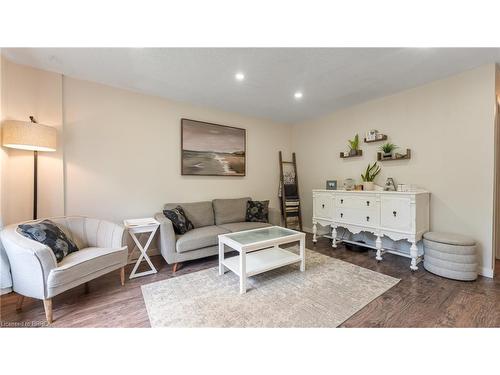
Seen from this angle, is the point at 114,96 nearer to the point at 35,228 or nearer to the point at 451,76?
the point at 35,228

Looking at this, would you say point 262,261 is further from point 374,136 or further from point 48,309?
point 374,136

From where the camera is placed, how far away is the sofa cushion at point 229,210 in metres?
3.35

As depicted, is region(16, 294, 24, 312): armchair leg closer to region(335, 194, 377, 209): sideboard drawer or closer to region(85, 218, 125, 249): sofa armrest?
region(85, 218, 125, 249): sofa armrest

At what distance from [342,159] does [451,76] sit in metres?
1.71

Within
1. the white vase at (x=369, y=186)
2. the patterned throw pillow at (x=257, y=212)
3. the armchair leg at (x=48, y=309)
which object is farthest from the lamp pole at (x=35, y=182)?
the white vase at (x=369, y=186)

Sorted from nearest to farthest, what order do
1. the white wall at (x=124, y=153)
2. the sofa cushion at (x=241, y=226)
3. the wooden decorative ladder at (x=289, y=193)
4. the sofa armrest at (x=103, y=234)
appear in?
the sofa armrest at (x=103, y=234)
the white wall at (x=124, y=153)
the sofa cushion at (x=241, y=226)
the wooden decorative ladder at (x=289, y=193)

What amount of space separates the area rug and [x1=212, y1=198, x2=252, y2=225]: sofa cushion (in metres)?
0.96

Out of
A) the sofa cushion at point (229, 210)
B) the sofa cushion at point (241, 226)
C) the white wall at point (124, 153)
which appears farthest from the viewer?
the sofa cushion at point (229, 210)

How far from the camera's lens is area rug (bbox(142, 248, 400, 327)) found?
1583mm

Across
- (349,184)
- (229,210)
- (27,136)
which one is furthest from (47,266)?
(349,184)

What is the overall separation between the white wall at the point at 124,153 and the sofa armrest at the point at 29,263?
3.38 feet

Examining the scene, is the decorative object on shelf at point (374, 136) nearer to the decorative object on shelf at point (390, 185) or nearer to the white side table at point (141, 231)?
the decorative object on shelf at point (390, 185)

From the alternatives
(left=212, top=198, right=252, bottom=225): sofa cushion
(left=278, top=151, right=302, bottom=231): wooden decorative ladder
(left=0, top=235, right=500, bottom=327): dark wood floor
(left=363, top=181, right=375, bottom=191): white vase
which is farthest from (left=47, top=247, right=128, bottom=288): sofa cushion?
(left=363, top=181, right=375, bottom=191): white vase
